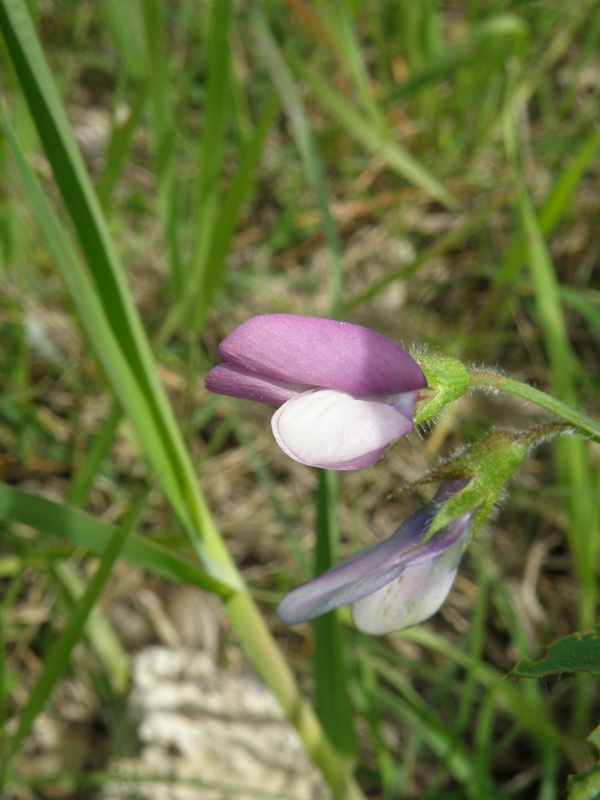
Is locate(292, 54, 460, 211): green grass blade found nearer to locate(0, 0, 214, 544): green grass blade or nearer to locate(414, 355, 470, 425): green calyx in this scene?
locate(0, 0, 214, 544): green grass blade

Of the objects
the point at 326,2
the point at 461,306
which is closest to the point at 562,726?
the point at 461,306

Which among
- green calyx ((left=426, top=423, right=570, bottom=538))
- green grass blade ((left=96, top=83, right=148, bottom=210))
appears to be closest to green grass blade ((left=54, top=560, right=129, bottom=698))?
green grass blade ((left=96, top=83, right=148, bottom=210))

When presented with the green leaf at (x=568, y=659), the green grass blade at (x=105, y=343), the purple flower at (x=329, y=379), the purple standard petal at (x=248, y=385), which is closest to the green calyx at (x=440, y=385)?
the purple flower at (x=329, y=379)

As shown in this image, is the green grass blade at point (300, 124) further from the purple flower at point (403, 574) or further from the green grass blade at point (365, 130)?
the purple flower at point (403, 574)

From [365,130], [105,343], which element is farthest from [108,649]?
[365,130]

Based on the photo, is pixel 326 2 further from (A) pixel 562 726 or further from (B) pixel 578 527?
(A) pixel 562 726

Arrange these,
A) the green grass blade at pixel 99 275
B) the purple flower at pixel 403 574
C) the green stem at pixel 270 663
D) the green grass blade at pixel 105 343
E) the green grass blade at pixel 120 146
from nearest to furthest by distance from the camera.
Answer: the purple flower at pixel 403 574 < the green grass blade at pixel 99 275 < the green grass blade at pixel 105 343 < the green stem at pixel 270 663 < the green grass blade at pixel 120 146
